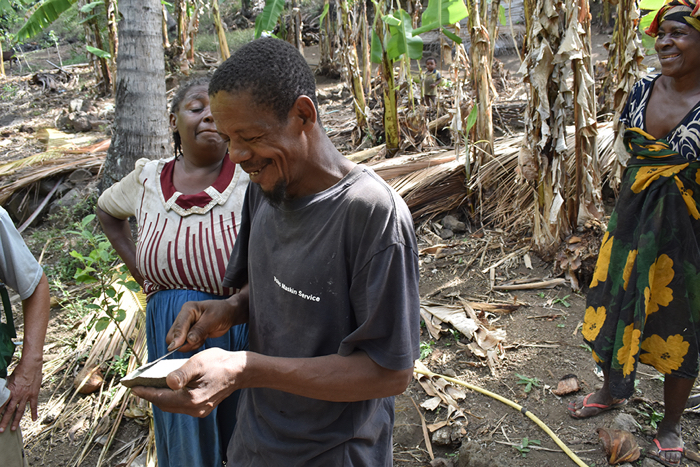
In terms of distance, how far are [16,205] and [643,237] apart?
20.8ft

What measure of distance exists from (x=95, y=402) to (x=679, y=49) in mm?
3725

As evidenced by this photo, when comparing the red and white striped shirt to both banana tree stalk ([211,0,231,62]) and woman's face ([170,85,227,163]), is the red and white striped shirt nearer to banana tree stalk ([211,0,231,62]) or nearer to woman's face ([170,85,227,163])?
woman's face ([170,85,227,163])

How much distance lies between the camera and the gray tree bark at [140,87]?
3980mm

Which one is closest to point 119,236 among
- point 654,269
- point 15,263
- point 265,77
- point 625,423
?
point 15,263

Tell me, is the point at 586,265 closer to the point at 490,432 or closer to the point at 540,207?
the point at 540,207

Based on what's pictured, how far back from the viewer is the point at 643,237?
2281 mm

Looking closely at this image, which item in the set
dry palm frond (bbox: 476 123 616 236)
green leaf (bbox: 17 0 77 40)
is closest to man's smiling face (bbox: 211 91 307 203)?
dry palm frond (bbox: 476 123 616 236)

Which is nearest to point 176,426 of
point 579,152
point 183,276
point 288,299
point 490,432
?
point 183,276

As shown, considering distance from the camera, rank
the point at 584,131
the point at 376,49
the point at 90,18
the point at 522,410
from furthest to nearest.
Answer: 1. the point at 90,18
2. the point at 376,49
3. the point at 584,131
4. the point at 522,410

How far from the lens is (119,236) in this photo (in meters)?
2.48

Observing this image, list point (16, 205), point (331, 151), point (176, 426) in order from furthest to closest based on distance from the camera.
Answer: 1. point (16, 205)
2. point (176, 426)
3. point (331, 151)

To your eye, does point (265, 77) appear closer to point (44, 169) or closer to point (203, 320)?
point (203, 320)

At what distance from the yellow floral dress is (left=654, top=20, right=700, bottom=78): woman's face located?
0.99ft

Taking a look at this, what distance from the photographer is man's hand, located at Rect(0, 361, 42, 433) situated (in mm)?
1839
